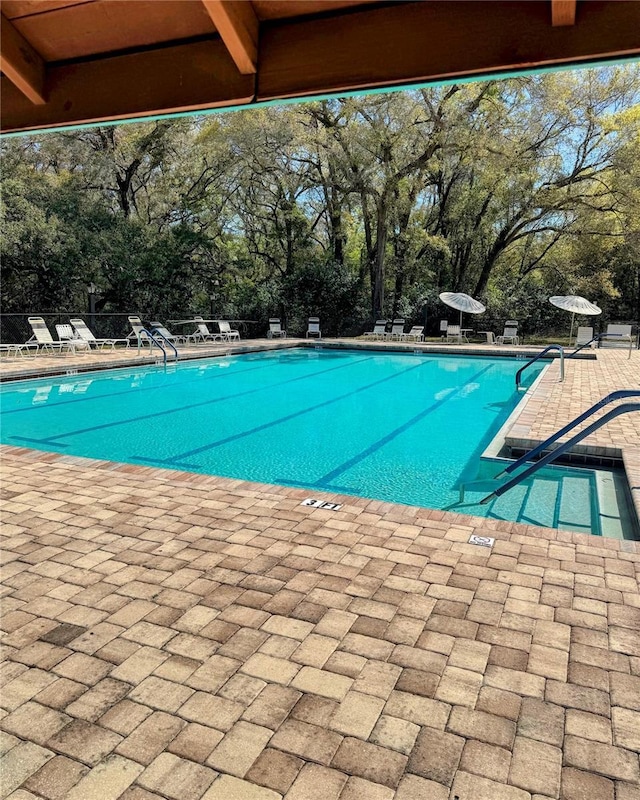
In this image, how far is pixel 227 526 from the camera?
3.15 meters

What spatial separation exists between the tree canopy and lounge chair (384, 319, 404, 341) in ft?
4.10

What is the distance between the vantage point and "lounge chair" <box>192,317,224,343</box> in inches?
656

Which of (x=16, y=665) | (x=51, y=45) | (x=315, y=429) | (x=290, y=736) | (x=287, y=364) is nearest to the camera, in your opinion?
(x=290, y=736)

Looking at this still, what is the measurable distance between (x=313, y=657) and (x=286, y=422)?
5.70m

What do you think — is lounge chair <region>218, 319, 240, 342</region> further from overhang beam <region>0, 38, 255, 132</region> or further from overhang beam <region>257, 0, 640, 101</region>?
overhang beam <region>257, 0, 640, 101</region>

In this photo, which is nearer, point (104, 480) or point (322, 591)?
point (322, 591)

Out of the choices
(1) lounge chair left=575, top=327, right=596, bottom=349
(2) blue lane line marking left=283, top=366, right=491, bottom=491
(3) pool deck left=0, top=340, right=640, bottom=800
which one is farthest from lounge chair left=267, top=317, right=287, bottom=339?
(3) pool deck left=0, top=340, right=640, bottom=800

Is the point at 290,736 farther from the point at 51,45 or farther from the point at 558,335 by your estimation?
the point at 558,335

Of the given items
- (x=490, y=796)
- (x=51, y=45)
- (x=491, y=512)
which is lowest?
(x=491, y=512)

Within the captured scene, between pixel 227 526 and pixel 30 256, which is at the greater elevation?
pixel 30 256

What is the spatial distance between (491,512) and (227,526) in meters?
2.28

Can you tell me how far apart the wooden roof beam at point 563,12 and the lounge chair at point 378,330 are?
54.6ft

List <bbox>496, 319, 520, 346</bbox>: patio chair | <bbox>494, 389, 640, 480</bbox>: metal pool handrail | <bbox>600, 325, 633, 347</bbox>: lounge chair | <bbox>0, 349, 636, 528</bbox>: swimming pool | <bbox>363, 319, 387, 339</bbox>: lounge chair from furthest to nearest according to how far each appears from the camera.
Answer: <bbox>363, 319, 387, 339</bbox>: lounge chair
<bbox>496, 319, 520, 346</bbox>: patio chair
<bbox>600, 325, 633, 347</bbox>: lounge chair
<bbox>0, 349, 636, 528</bbox>: swimming pool
<bbox>494, 389, 640, 480</bbox>: metal pool handrail

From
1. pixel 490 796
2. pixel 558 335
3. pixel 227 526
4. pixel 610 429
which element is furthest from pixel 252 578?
pixel 558 335
